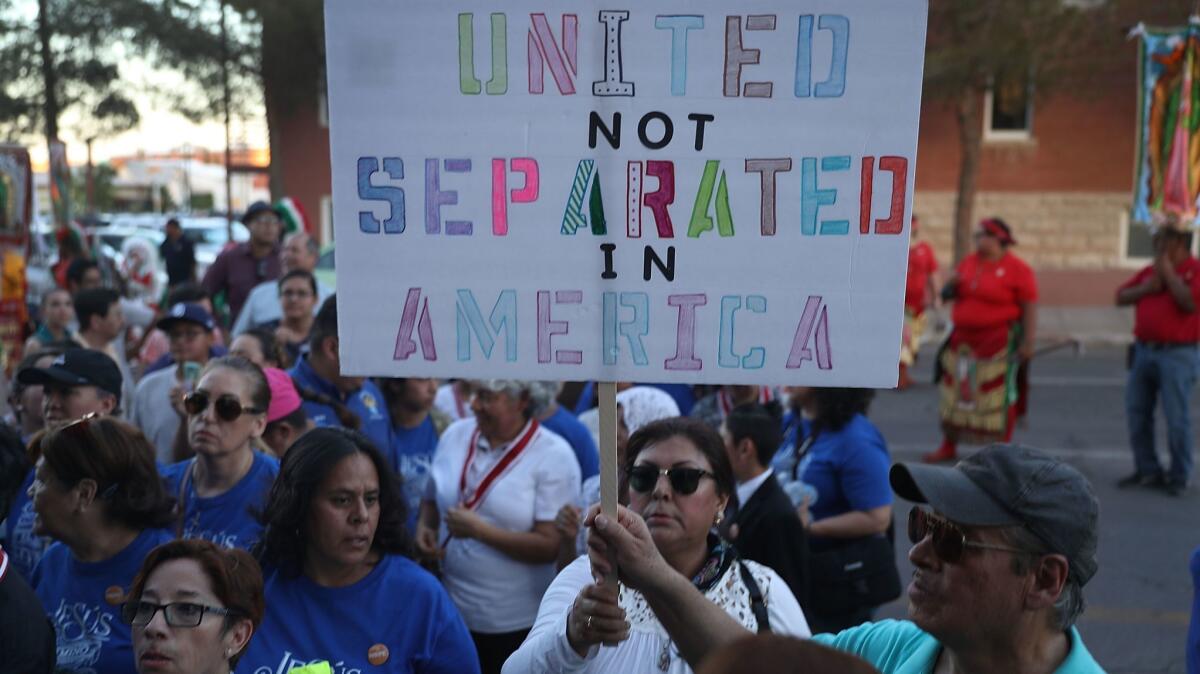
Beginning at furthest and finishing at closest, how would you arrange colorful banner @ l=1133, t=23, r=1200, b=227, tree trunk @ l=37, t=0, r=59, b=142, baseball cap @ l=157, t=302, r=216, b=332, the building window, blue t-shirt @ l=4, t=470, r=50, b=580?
the building window
tree trunk @ l=37, t=0, r=59, b=142
colorful banner @ l=1133, t=23, r=1200, b=227
baseball cap @ l=157, t=302, r=216, b=332
blue t-shirt @ l=4, t=470, r=50, b=580

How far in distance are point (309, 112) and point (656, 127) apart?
76.8 ft

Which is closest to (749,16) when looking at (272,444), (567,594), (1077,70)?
(567,594)

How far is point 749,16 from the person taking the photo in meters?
2.36

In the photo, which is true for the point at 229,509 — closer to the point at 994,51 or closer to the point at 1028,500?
the point at 1028,500

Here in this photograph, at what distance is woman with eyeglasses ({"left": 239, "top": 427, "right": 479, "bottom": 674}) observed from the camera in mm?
2928

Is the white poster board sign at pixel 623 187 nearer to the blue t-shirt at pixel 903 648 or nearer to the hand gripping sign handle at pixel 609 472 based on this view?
the hand gripping sign handle at pixel 609 472

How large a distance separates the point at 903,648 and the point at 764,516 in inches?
57.3

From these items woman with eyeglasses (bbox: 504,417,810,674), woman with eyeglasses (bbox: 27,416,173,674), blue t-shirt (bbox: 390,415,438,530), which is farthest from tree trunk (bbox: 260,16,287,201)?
woman with eyeglasses (bbox: 504,417,810,674)

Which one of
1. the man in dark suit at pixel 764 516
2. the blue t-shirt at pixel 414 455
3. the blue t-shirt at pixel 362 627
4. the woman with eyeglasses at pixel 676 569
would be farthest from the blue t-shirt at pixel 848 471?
the blue t-shirt at pixel 362 627

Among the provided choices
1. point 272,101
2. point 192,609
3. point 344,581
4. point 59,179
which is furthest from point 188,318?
point 272,101

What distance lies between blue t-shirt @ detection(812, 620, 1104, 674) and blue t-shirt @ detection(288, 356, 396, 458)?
2.72 m

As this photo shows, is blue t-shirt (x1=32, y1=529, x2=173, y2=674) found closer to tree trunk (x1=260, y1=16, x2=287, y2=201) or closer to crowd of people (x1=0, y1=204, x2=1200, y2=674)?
crowd of people (x1=0, y1=204, x2=1200, y2=674)

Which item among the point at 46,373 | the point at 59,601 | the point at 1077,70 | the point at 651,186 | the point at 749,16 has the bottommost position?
the point at 59,601

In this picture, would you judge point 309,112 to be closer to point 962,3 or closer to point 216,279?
point 962,3
